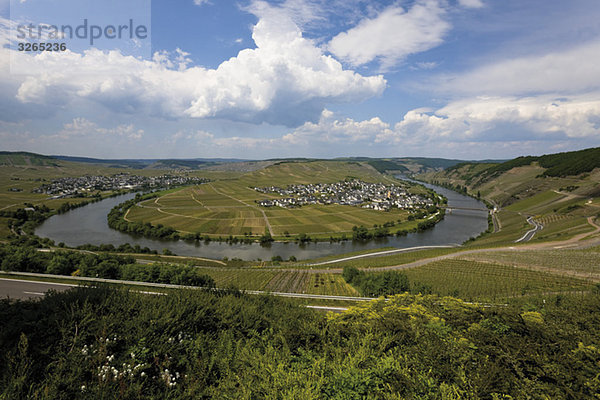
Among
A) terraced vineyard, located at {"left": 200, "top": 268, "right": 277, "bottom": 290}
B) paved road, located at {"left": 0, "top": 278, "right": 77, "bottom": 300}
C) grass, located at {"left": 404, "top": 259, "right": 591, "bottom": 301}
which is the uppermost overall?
paved road, located at {"left": 0, "top": 278, "right": 77, "bottom": 300}

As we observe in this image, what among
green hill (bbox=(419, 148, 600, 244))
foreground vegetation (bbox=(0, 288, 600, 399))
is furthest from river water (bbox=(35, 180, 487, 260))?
foreground vegetation (bbox=(0, 288, 600, 399))

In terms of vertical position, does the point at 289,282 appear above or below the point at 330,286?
below

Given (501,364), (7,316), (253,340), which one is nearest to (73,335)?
(7,316)

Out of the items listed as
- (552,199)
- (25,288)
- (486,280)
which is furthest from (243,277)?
(552,199)

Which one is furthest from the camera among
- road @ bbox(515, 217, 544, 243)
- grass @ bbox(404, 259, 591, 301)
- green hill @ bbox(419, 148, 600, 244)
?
green hill @ bbox(419, 148, 600, 244)

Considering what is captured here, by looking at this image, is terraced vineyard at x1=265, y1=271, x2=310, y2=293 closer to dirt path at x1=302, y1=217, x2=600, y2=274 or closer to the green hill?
dirt path at x1=302, y1=217, x2=600, y2=274

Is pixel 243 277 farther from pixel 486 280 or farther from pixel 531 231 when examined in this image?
pixel 531 231
